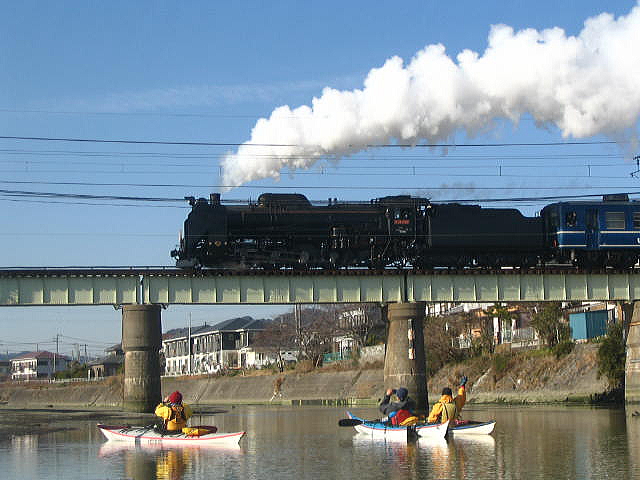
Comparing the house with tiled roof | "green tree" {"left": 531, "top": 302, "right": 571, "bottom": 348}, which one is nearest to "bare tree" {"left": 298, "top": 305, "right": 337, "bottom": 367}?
the house with tiled roof

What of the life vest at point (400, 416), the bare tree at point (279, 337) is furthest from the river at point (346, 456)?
the bare tree at point (279, 337)

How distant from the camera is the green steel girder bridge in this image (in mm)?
59062

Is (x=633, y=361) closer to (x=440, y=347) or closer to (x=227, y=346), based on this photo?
(x=440, y=347)

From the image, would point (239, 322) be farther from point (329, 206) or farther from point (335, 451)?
point (335, 451)

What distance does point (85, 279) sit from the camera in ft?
195

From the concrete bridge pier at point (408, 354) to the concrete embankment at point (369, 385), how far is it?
664 inches

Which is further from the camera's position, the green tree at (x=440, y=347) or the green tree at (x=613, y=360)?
the green tree at (x=440, y=347)

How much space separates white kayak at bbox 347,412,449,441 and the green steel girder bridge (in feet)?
66.1

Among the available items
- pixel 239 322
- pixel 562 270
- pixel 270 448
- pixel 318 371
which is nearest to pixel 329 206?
pixel 562 270

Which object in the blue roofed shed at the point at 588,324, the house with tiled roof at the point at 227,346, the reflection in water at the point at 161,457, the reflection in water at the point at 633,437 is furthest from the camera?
the house with tiled roof at the point at 227,346

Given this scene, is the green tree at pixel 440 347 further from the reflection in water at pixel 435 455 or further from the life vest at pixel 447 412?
the life vest at pixel 447 412

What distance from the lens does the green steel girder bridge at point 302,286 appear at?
59.1 m

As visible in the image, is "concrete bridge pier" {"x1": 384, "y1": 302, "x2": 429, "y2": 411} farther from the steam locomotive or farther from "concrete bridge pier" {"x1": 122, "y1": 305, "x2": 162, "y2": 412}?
"concrete bridge pier" {"x1": 122, "y1": 305, "x2": 162, "y2": 412}

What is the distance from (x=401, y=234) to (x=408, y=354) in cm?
756
